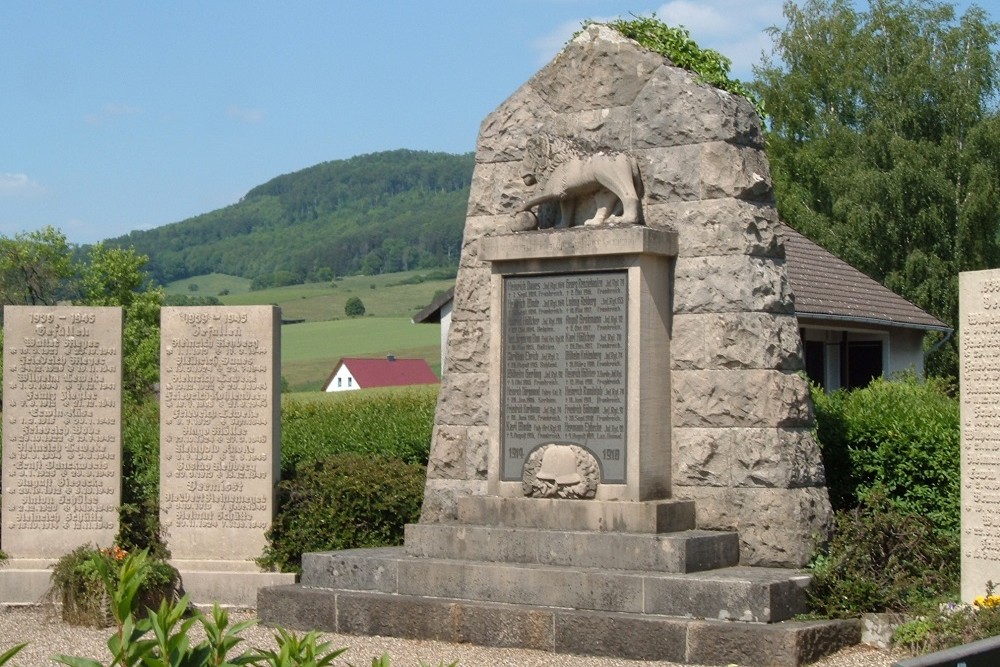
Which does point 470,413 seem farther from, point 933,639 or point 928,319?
point 928,319

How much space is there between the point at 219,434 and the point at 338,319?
7145 cm

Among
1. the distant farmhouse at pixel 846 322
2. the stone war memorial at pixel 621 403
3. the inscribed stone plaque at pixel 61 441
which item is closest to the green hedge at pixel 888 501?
the stone war memorial at pixel 621 403

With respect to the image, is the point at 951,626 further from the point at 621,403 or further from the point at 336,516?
the point at 336,516

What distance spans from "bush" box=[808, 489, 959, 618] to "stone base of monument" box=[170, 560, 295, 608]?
14.9 feet

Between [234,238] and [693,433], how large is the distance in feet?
439

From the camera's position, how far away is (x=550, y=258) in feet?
31.3

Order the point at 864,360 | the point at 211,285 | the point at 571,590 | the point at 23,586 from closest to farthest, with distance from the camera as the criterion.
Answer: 1. the point at 571,590
2. the point at 23,586
3. the point at 864,360
4. the point at 211,285

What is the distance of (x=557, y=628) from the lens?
8.51 metres

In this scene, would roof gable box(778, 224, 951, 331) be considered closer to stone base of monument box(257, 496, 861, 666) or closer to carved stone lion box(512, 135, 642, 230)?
carved stone lion box(512, 135, 642, 230)

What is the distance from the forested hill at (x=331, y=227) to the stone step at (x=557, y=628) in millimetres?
96946

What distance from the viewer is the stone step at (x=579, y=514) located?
8.91 m

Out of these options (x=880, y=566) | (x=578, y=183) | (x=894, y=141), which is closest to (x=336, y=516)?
(x=578, y=183)

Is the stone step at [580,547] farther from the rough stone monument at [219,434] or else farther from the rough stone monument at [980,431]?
the rough stone monument at [219,434]

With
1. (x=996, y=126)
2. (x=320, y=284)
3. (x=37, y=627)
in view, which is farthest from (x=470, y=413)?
(x=320, y=284)
